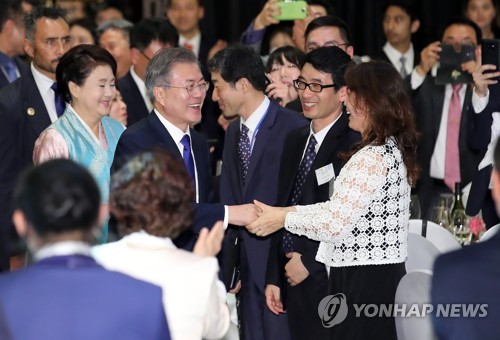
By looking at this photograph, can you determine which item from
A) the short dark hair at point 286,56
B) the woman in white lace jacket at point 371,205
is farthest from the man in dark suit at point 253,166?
the short dark hair at point 286,56

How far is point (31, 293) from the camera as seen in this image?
2.27 metres

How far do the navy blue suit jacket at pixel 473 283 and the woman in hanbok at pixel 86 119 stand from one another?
216 centimetres

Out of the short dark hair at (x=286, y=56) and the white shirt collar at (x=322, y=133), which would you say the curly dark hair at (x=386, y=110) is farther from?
the short dark hair at (x=286, y=56)

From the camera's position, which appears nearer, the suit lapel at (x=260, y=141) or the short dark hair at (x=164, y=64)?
the short dark hair at (x=164, y=64)

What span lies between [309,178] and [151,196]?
1704mm

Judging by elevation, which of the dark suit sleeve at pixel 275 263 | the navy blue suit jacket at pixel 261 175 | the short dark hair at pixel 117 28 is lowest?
the dark suit sleeve at pixel 275 263

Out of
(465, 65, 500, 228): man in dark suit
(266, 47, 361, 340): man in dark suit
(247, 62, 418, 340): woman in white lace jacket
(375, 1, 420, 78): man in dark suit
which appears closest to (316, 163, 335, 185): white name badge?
(266, 47, 361, 340): man in dark suit

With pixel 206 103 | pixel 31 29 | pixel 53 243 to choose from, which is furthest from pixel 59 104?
pixel 53 243

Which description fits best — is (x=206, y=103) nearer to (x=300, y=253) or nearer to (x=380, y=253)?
(x=300, y=253)

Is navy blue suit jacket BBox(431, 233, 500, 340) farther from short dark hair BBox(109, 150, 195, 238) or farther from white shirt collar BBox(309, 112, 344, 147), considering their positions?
white shirt collar BBox(309, 112, 344, 147)

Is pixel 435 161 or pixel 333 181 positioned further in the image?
pixel 435 161

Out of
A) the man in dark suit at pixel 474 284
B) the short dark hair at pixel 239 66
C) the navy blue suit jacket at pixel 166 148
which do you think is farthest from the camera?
the short dark hair at pixel 239 66

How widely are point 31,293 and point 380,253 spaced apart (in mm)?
1871

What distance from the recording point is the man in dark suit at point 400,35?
291 inches
